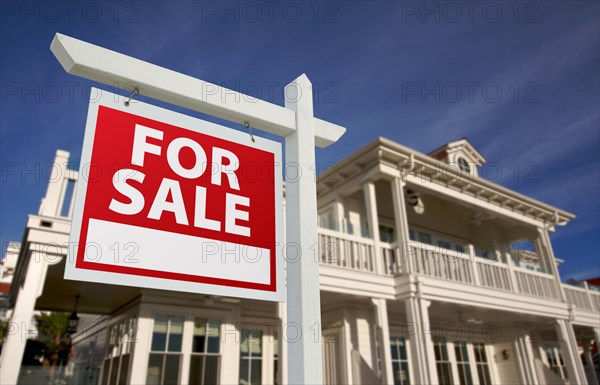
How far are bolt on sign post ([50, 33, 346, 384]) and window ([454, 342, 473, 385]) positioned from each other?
12.2m

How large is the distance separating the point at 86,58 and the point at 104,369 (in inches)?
403

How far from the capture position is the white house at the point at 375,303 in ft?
26.0

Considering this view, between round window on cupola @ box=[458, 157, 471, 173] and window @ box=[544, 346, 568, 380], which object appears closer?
round window on cupola @ box=[458, 157, 471, 173]

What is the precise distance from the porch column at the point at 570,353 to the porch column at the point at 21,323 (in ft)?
41.4

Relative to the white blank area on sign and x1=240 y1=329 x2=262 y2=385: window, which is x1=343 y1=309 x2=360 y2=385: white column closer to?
x1=240 y1=329 x2=262 y2=385: window

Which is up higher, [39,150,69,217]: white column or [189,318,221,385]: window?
[39,150,69,217]: white column

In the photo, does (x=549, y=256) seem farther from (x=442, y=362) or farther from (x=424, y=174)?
(x=424, y=174)

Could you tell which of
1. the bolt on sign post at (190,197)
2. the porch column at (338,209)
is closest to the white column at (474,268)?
the porch column at (338,209)

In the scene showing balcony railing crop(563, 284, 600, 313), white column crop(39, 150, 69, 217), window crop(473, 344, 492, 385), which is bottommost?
window crop(473, 344, 492, 385)

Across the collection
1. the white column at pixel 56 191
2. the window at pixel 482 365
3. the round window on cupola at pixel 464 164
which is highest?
the round window on cupola at pixel 464 164

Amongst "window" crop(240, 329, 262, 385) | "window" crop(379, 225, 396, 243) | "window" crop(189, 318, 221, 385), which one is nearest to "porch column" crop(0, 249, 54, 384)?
"window" crop(189, 318, 221, 385)

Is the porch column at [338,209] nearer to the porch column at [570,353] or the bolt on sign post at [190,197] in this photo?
the porch column at [570,353]

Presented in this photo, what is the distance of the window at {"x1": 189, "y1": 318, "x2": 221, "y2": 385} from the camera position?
27.2 ft

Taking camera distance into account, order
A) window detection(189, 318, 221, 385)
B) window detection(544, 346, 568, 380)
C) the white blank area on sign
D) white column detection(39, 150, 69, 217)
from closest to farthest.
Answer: the white blank area on sign
white column detection(39, 150, 69, 217)
window detection(189, 318, 221, 385)
window detection(544, 346, 568, 380)
